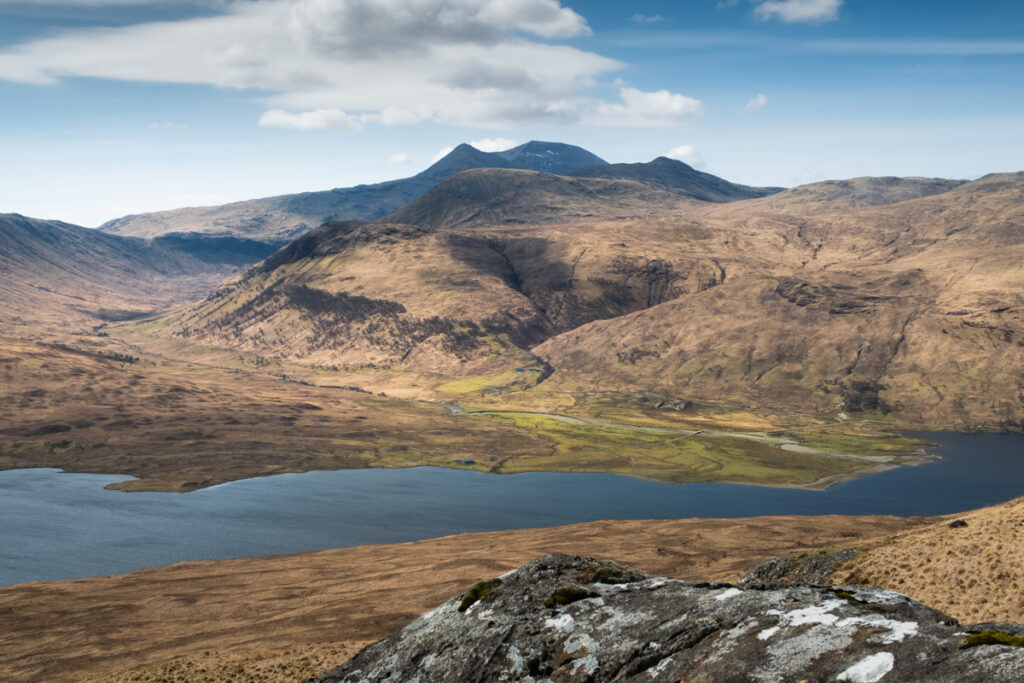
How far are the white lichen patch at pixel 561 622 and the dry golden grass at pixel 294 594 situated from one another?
3117cm

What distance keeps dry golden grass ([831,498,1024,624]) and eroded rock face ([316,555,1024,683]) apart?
1607 cm

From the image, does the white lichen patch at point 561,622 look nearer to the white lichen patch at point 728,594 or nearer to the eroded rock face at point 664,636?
the eroded rock face at point 664,636

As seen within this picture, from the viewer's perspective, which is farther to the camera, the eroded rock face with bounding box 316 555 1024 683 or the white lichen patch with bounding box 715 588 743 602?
the white lichen patch with bounding box 715 588 743 602

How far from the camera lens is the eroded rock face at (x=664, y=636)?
27.8 metres

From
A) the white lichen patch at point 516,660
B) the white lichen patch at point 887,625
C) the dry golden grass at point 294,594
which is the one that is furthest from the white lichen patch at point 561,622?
the dry golden grass at point 294,594

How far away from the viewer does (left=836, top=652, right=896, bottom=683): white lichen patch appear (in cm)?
2694

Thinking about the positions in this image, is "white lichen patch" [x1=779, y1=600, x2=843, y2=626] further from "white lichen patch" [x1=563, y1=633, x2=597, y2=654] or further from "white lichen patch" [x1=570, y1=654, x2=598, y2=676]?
"white lichen patch" [x1=563, y1=633, x2=597, y2=654]

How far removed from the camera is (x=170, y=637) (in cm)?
8688

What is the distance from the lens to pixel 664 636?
114ft

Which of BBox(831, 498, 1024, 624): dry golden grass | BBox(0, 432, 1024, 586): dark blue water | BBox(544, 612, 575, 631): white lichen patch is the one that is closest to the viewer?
BBox(544, 612, 575, 631): white lichen patch

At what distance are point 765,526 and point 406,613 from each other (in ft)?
274

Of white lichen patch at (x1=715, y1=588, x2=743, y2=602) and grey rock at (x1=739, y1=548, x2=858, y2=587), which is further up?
white lichen patch at (x1=715, y1=588, x2=743, y2=602)

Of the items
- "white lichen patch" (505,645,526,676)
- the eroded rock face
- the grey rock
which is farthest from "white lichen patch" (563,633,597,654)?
the grey rock

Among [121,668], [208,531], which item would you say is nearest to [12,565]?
[208,531]
